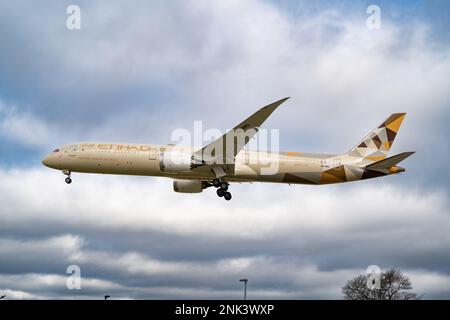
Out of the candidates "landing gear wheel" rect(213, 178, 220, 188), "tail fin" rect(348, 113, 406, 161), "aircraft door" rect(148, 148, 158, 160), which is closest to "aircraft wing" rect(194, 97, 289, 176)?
"landing gear wheel" rect(213, 178, 220, 188)

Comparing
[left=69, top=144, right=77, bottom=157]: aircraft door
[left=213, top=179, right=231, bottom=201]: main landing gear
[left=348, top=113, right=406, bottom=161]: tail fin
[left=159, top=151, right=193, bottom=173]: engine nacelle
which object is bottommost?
[left=213, top=179, right=231, bottom=201]: main landing gear

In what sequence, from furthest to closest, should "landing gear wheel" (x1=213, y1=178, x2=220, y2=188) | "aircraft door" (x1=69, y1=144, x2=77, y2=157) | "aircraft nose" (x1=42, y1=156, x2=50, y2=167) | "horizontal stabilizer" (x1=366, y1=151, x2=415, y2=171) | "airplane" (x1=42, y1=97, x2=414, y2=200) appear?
"aircraft nose" (x1=42, y1=156, x2=50, y2=167) < "landing gear wheel" (x1=213, y1=178, x2=220, y2=188) < "aircraft door" (x1=69, y1=144, x2=77, y2=157) < "airplane" (x1=42, y1=97, x2=414, y2=200) < "horizontal stabilizer" (x1=366, y1=151, x2=415, y2=171)

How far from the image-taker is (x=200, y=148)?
198 ft

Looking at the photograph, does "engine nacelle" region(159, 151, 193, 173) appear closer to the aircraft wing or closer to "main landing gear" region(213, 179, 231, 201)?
the aircraft wing

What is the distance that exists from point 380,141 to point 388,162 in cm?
786

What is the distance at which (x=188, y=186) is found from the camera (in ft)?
216

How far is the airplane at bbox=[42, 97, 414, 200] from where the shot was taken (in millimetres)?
58531

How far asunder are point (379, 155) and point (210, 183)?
17.8 metres
